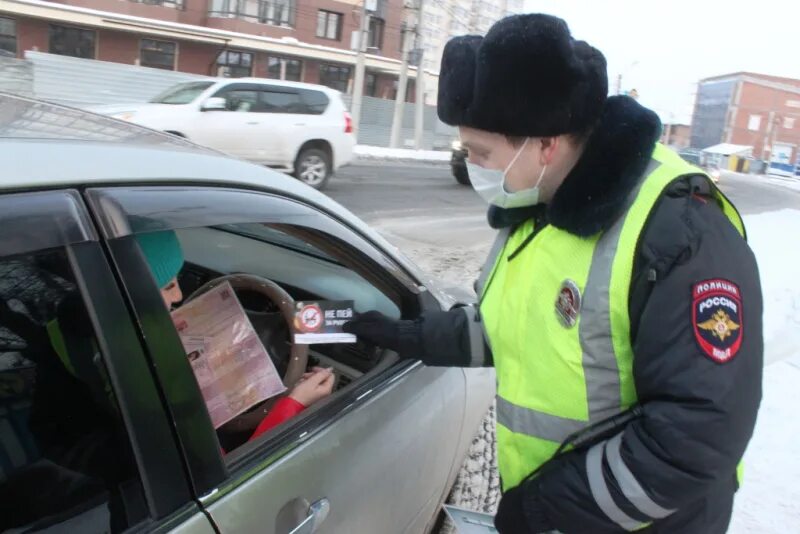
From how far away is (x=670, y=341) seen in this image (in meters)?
1.16

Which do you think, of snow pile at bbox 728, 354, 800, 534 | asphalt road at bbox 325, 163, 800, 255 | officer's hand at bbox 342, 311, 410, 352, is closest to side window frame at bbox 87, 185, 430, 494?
officer's hand at bbox 342, 311, 410, 352

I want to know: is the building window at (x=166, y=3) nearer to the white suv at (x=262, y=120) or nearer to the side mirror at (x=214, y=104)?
the white suv at (x=262, y=120)

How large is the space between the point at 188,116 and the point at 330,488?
9488mm

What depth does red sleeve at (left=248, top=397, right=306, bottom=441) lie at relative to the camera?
1.66 metres

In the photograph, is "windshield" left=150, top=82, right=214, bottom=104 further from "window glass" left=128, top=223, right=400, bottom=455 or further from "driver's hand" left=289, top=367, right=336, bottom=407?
"driver's hand" left=289, top=367, right=336, bottom=407

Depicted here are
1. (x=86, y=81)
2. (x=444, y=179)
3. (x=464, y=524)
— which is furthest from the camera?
(x=86, y=81)

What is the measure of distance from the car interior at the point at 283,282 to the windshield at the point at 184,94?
8.69m

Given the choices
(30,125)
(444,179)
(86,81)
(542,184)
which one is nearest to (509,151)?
(542,184)

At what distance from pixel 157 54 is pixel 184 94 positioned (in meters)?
21.1

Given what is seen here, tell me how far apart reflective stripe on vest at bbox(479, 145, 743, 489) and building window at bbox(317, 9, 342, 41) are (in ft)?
115

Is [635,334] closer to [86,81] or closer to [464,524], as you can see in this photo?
[464,524]

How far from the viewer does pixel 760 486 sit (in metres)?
3.21

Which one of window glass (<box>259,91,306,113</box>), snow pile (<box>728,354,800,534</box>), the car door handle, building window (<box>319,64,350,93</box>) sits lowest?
snow pile (<box>728,354,800,534</box>)

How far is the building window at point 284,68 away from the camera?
32.2m
